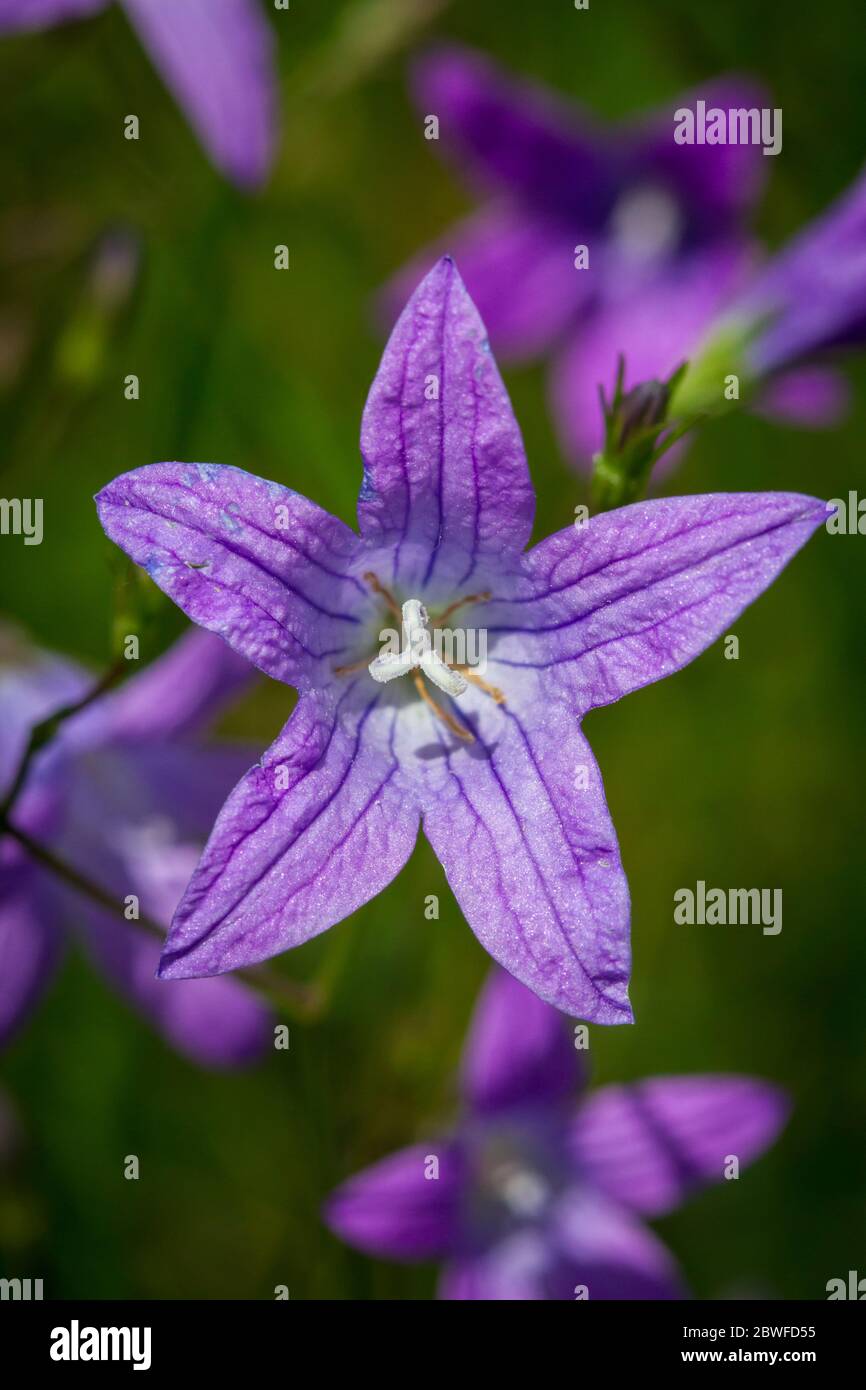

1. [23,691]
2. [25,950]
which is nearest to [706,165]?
[23,691]

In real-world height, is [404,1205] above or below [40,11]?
below

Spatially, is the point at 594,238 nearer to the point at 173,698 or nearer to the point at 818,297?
the point at 818,297

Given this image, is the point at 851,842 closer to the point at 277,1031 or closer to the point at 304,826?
the point at 277,1031

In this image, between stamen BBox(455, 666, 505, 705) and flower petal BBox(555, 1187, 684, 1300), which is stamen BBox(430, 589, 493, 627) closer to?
stamen BBox(455, 666, 505, 705)

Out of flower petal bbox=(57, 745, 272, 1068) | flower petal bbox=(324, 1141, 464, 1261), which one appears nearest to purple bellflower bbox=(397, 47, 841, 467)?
flower petal bbox=(57, 745, 272, 1068)

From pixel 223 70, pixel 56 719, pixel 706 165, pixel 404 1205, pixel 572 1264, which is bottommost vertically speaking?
pixel 572 1264

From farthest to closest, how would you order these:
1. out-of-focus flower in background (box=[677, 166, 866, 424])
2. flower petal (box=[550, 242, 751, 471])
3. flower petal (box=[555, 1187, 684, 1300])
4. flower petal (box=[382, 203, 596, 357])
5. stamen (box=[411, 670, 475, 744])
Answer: flower petal (box=[382, 203, 596, 357])
flower petal (box=[550, 242, 751, 471])
flower petal (box=[555, 1187, 684, 1300])
out-of-focus flower in background (box=[677, 166, 866, 424])
stamen (box=[411, 670, 475, 744])

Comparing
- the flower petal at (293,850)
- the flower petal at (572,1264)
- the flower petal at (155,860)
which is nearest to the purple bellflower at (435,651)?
the flower petal at (293,850)
